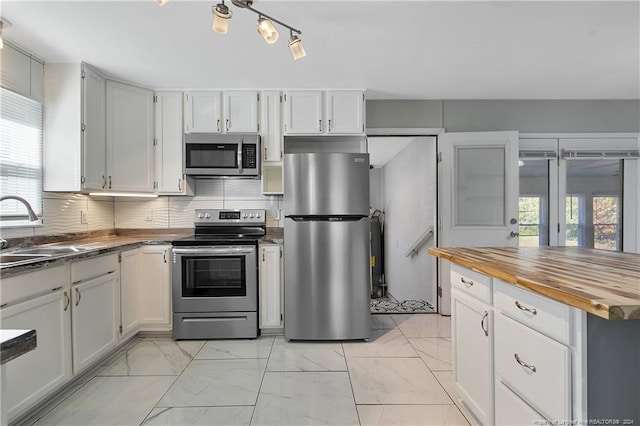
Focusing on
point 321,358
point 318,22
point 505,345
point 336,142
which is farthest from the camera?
point 336,142

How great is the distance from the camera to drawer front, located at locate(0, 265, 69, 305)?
5.13 feet

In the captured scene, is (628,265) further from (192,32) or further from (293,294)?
(192,32)

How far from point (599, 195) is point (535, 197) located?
28.4 inches

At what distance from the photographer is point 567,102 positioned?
11.8 ft

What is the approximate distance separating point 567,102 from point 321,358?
380 centimetres

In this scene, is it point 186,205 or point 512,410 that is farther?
point 186,205

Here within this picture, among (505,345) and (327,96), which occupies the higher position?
(327,96)

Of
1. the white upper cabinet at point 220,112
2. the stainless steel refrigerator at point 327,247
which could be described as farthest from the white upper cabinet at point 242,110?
the stainless steel refrigerator at point 327,247

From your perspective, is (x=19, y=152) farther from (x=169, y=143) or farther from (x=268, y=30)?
(x=268, y=30)

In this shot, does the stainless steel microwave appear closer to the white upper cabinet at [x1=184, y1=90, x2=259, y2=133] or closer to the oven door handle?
the white upper cabinet at [x1=184, y1=90, x2=259, y2=133]

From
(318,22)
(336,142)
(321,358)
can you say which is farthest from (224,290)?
(318,22)

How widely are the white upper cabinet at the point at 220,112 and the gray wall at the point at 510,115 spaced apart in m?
1.28

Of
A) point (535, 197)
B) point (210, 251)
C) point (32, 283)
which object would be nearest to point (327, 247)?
point (210, 251)

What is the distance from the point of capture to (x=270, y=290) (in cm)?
295
